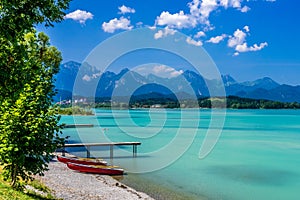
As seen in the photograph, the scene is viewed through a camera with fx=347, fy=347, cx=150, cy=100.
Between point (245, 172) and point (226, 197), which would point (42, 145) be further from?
point (245, 172)

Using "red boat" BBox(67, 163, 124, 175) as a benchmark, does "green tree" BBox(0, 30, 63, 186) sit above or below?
above

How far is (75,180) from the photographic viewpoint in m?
19.1

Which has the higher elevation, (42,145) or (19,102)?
(19,102)

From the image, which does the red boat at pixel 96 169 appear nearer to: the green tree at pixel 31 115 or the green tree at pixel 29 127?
the green tree at pixel 31 115

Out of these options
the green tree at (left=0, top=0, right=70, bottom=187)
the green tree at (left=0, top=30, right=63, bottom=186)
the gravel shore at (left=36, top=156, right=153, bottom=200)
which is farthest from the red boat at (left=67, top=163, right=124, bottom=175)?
the green tree at (left=0, top=30, right=63, bottom=186)

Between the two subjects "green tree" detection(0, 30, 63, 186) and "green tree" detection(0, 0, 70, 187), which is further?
"green tree" detection(0, 30, 63, 186)

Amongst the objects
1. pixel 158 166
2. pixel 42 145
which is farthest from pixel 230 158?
pixel 42 145

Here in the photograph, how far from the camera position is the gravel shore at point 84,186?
1531cm

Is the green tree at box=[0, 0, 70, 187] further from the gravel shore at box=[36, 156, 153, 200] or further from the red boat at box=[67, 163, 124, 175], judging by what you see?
the red boat at box=[67, 163, 124, 175]

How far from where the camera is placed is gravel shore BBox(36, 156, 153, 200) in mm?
15307

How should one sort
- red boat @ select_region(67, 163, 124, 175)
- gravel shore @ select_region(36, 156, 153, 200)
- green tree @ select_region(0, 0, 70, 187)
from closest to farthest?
1. green tree @ select_region(0, 0, 70, 187)
2. gravel shore @ select_region(36, 156, 153, 200)
3. red boat @ select_region(67, 163, 124, 175)

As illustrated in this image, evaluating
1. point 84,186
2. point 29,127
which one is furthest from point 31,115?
point 84,186

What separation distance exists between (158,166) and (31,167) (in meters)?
19.8

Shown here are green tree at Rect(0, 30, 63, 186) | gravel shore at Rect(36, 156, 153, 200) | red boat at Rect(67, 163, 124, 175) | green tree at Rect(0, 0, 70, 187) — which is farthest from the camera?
red boat at Rect(67, 163, 124, 175)
